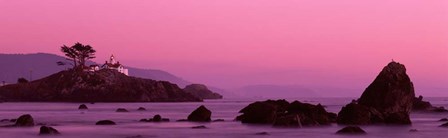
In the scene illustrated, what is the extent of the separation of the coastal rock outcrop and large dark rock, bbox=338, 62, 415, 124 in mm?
2755

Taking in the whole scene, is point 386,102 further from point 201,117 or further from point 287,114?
point 201,117

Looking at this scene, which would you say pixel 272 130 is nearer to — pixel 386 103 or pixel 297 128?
pixel 297 128

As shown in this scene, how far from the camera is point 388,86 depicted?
73.7 m

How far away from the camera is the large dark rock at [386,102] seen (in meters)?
68.0

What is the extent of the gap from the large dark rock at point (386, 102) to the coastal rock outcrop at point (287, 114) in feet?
9.04

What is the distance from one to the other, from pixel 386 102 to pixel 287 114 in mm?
11264

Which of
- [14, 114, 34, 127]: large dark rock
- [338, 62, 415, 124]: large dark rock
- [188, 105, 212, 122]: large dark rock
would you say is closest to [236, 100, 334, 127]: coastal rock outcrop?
[338, 62, 415, 124]: large dark rock

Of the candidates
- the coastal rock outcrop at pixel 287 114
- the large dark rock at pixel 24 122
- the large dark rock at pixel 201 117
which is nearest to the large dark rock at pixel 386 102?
the coastal rock outcrop at pixel 287 114

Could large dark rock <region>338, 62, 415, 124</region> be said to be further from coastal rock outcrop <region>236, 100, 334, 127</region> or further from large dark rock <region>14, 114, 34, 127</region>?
large dark rock <region>14, 114, 34, 127</region>

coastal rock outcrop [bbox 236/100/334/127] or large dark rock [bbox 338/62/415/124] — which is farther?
large dark rock [bbox 338/62/415/124]

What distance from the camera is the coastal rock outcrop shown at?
64.5 m

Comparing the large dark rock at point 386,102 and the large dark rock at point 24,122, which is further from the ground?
the large dark rock at point 386,102

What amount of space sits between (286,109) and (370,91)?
34.0 ft

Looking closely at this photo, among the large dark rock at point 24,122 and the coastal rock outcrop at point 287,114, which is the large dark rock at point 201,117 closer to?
the coastal rock outcrop at point 287,114
